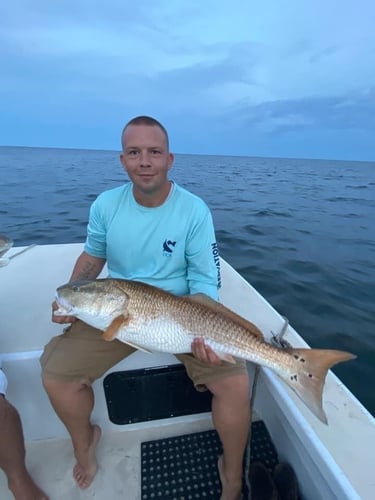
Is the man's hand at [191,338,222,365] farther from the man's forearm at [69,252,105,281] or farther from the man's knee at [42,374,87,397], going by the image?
the man's forearm at [69,252,105,281]

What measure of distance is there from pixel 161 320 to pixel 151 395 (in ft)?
3.22

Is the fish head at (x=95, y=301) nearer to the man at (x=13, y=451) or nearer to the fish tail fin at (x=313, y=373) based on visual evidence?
the man at (x=13, y=451)

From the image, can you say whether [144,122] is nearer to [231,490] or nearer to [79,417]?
[79,417]

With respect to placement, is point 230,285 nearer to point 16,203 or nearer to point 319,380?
point 319,380

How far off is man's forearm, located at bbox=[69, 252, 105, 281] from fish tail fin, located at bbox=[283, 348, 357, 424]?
1.63 meters

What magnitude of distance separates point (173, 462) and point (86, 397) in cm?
85

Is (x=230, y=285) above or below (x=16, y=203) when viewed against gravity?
above

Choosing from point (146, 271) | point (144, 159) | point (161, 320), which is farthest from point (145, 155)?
point (161, 320)

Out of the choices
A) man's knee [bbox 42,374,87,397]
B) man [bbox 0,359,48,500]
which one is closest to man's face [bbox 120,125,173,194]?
man's knee [bbox 42,374,87,397]

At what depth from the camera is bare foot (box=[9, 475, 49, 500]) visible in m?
1.96

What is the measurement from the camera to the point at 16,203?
43.3ft

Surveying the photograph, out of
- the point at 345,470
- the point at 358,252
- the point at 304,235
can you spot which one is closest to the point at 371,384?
the point at 345,470

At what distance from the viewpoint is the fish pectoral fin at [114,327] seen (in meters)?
1.88

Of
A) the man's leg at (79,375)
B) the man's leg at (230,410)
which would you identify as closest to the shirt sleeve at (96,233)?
the man's leg at (79,375)
